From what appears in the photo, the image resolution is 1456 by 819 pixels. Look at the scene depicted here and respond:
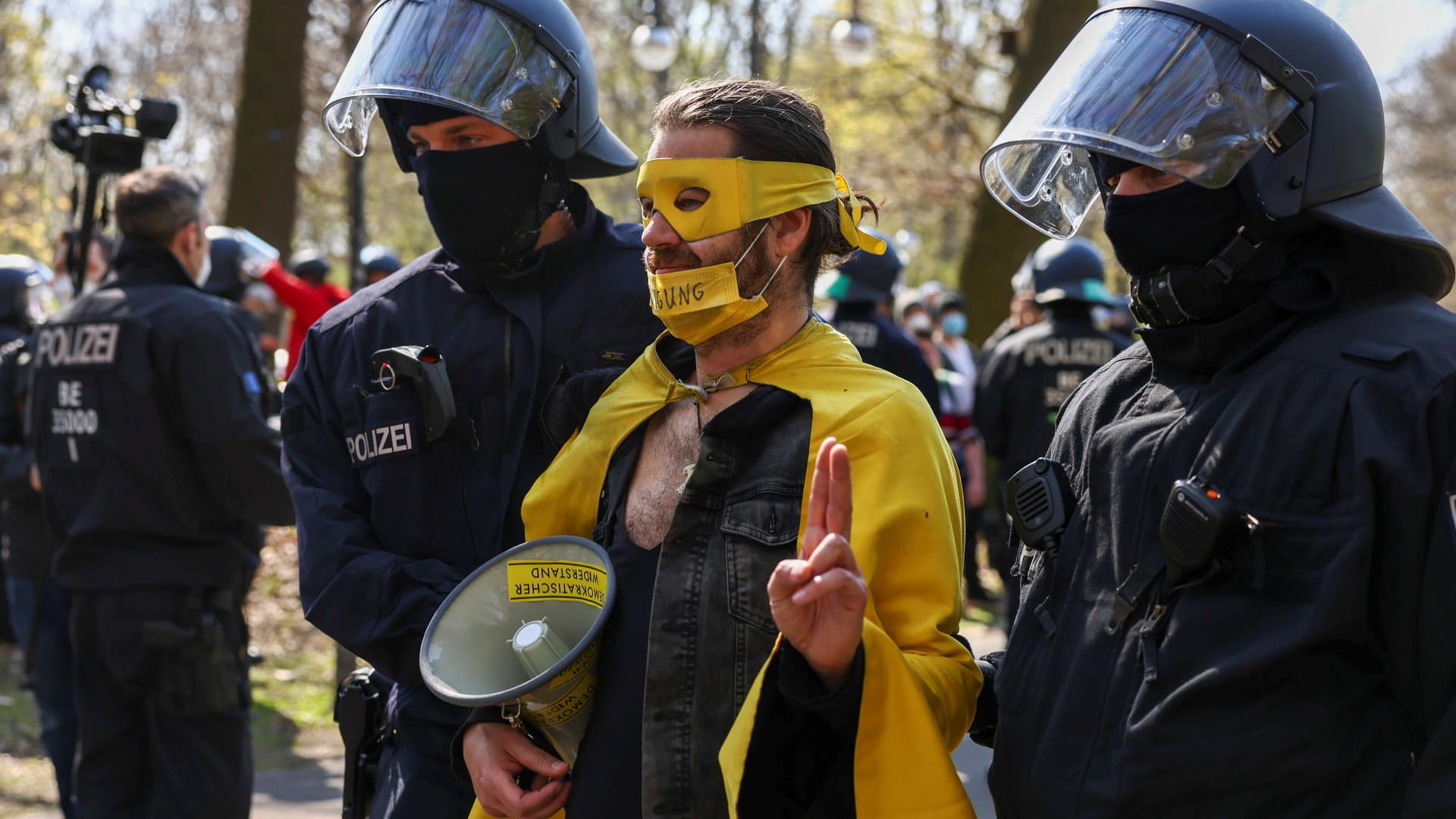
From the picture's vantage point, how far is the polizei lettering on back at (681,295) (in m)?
2.58

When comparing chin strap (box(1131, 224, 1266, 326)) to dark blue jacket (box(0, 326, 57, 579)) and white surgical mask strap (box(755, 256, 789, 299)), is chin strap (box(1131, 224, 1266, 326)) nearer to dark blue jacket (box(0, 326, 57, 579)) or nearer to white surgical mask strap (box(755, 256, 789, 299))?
white surgical mask strap (box(755, 256, 789, 299))

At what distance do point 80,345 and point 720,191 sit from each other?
323 centimetres

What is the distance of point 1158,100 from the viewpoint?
2.23m

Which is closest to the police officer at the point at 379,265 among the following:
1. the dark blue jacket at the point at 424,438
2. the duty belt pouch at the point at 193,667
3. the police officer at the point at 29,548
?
the police officer at the point at 29,548

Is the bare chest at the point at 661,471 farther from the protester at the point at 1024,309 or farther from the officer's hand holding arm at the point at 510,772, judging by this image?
the protester at the point at 1024,309

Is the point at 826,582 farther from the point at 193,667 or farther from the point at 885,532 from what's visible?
the point at 193,667

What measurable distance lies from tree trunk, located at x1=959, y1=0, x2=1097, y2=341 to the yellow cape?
1123 centimetres

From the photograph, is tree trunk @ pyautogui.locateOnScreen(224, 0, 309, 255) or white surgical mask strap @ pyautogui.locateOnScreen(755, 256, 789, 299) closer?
white surgical mask strap @ pyautogui.locateOnScreen(755, 256, 789, 299)

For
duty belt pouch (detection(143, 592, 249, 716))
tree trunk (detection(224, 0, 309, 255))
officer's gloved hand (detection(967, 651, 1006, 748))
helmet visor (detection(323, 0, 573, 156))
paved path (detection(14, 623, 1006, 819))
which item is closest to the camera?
officer's gloved hand (detection(967, 651, 1006, 748))

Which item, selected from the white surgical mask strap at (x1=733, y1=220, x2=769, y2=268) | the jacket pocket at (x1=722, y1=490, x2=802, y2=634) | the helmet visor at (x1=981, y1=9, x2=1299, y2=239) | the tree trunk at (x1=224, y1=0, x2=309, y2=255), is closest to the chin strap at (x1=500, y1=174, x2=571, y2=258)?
the white surgical mask strap at (x1=733, y1=220, x2=769, y2=268)

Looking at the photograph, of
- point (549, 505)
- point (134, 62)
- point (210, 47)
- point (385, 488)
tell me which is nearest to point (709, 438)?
point (549, 505)

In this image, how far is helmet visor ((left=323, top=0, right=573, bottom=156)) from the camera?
3.17 meters

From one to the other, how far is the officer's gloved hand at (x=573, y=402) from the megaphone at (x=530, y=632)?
1.05 ft

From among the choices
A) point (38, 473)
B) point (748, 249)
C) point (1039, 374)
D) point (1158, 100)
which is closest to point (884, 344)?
point (1039, 374)
